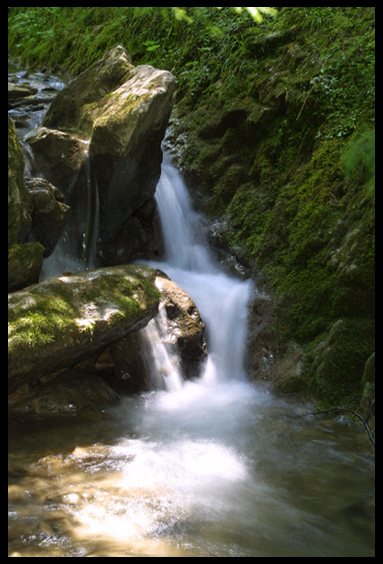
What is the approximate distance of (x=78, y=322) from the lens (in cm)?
430

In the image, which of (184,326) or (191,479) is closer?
(191,479)

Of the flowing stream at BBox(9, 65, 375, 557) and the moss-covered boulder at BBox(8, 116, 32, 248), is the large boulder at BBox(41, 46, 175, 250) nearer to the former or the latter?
the moss-covered boulder at BBox(8, 116, 32, 248)

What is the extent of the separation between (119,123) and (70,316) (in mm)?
3096

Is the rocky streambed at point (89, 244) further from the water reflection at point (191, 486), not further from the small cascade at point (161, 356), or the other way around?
the water reflection at point (191, 486)

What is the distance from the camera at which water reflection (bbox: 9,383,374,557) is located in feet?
8.80

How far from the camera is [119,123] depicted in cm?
620

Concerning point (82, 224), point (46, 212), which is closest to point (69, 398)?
point (46, 212)

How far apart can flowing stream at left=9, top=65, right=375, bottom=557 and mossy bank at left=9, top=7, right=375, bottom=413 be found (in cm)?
80

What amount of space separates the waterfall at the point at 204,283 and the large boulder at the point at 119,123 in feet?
2.33

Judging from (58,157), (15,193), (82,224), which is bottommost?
(82,224)

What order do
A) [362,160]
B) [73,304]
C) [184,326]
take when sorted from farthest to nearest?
[184,326], [362,160], [73,304]

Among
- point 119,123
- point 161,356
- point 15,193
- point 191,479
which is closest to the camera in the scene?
point 191,479

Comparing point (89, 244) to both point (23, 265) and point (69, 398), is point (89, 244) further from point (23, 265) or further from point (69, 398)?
point (69, 398)
